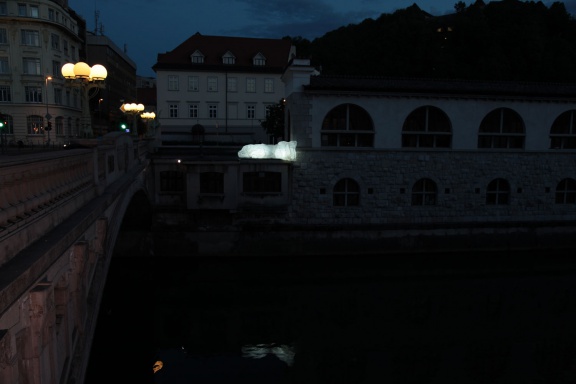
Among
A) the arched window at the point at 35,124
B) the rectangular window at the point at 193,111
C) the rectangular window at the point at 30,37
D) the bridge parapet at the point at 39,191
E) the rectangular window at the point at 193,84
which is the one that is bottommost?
the bridge parapet at the point at 39,191

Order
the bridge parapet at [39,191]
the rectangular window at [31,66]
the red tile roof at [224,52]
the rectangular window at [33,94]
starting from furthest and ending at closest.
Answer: the red tile roof at [224,52]
the rectangular window at [33,94]
the rectangular window at [31,66]
the bridge parapet at [39,191]

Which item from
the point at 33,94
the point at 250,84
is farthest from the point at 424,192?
the point at 33,94

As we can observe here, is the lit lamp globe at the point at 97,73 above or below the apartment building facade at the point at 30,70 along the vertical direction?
below

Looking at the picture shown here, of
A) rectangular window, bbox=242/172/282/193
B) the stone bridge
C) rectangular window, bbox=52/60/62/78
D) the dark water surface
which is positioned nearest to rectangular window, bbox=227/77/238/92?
rectangular window, bbox=52/60/62/78

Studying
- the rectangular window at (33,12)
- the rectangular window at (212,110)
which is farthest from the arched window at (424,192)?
the rectangular window at (33,12)

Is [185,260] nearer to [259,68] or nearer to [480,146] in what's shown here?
[480,146]

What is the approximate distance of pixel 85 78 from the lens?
13414 millimetres

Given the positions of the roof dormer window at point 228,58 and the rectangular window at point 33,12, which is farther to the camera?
the roof dormer window at point 228,58

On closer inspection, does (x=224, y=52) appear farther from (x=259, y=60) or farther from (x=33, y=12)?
(x=33, y=12)

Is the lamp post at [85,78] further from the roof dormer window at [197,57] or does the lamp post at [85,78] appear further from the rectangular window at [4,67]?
the rectangular window at [4,67]

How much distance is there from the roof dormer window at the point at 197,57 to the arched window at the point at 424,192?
3473cm

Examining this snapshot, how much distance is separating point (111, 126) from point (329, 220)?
62.3 m

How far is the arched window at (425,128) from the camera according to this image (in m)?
26.6

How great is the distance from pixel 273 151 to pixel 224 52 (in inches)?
1227
